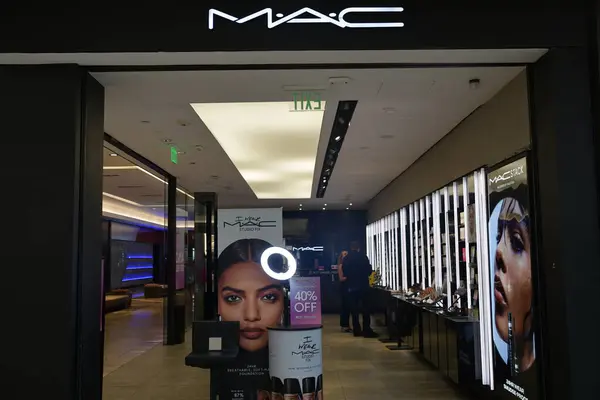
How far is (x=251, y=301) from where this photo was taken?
5.29 meters

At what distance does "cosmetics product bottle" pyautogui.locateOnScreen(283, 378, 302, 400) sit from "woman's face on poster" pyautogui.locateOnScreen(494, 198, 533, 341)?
1.89 m

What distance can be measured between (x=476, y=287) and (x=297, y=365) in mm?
2528

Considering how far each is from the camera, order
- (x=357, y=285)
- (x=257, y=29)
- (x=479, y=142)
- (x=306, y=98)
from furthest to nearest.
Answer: (x=357, y=285) < (x=479, y=142) < (x=306, y=98) < (x=257, y=29)

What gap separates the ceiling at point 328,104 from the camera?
455 cm

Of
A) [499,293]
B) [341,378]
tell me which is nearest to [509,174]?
[499,293]

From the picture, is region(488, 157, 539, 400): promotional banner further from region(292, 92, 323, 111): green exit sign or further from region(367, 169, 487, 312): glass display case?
region(292, 92, 323, 111): green exit sign

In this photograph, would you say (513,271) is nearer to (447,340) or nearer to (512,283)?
(512,283)

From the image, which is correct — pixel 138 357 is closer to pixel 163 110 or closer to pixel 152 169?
pixel 152 169

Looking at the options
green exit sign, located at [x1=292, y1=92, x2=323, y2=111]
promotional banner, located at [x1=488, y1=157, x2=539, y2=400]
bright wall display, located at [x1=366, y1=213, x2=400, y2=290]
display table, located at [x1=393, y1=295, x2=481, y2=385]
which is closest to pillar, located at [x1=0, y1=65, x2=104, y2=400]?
green exit sign, located at [x1=292, y1=92, x2=323, y2=111]

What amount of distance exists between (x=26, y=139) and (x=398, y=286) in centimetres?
910

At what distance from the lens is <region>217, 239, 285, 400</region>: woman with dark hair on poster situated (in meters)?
5.26

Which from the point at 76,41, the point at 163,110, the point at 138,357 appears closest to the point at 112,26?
the point at 76,41

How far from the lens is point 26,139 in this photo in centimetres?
375

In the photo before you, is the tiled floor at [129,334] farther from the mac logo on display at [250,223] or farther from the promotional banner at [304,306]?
the promotional banner at [304,306]
